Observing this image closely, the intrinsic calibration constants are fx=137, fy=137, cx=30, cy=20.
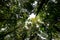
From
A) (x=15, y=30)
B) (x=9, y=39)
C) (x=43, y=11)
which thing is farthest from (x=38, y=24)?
(x=9, y=39)

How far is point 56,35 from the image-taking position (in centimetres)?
339

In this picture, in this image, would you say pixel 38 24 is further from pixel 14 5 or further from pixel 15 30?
pixel 14 5

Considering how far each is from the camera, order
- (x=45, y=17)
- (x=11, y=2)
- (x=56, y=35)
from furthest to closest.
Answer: (x=11, y=2)
(x=45, y=17)
(x=56, y=35)

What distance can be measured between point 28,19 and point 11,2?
0.71 metres

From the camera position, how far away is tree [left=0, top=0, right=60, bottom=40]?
11.5 feet

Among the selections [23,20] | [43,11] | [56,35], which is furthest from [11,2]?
[56,35]

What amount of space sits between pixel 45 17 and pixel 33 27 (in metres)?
0.42

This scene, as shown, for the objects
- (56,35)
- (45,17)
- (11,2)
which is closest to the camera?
(56,35)

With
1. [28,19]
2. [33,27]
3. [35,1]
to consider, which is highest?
[35,1]

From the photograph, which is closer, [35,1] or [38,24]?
[38,24]

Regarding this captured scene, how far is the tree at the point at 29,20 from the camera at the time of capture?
3.49 metres

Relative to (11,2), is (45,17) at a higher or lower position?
lower

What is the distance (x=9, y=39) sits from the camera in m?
3.47

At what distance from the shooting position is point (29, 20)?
3.63 meters
